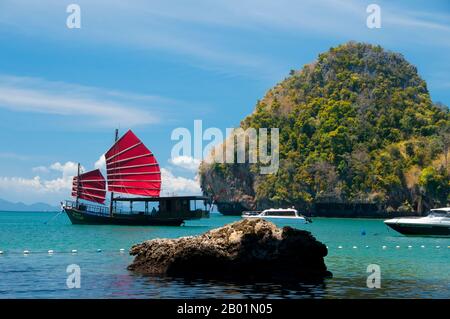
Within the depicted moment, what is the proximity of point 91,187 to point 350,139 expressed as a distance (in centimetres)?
6105

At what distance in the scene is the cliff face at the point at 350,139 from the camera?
10612 cm

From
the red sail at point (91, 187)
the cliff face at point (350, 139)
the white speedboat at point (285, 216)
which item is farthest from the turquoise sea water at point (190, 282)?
the cliff face at point (350, 139)

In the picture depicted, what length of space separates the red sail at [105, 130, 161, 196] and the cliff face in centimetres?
5287

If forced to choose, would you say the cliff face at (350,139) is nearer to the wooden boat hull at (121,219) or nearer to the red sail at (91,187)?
the wooden boat hull at (121,219)

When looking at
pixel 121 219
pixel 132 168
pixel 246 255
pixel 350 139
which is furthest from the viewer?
pixel 350 139

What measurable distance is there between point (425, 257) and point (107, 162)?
132 ft

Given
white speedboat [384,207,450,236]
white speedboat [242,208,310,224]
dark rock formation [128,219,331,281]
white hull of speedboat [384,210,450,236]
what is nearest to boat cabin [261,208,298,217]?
white speedboat [242,208,310,224]

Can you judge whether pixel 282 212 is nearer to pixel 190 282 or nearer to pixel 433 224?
pixel 433 224

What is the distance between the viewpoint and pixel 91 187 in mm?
66250

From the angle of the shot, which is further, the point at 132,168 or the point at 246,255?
the point at 132,168

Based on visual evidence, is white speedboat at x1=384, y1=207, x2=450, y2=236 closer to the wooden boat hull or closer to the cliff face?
the wooden boat hull

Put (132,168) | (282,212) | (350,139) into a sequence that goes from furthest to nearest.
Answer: (350,139)
(282,212)
(132,168)

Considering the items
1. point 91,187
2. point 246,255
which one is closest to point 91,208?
point 91,187
